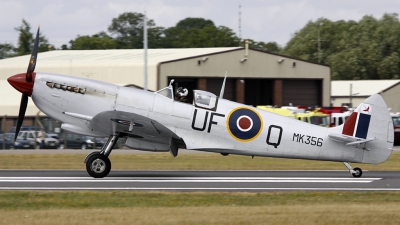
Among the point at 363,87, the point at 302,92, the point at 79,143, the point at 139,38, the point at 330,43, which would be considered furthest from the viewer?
the point at 139,38

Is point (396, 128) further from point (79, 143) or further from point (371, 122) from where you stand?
point (371, 122)

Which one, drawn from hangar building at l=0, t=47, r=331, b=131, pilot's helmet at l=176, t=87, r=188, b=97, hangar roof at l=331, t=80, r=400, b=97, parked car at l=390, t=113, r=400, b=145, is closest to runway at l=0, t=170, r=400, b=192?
pilot's helmet at l=176, t=87, r=188, b=97

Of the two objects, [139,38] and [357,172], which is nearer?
[357,172]

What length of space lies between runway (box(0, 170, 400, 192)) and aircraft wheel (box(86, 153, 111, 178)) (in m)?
0.20

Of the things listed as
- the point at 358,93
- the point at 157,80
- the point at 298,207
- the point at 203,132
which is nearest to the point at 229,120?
the point at 203,132

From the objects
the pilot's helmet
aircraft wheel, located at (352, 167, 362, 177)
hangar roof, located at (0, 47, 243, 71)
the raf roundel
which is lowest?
aircraft wheel, located at (352, 167, 362, 177)

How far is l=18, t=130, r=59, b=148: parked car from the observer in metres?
32.1

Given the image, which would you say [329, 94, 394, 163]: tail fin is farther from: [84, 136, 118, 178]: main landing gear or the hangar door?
the hangar door

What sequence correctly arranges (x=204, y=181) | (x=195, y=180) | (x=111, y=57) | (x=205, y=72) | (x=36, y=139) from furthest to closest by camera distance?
(x=111, y=57)
(x=205, y=72)
(x=36, y=139)
(x=195, y=180)
(x=204, y=181)

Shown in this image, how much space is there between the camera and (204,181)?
15141 mm

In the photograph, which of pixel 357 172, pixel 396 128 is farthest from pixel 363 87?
pixel 357 172

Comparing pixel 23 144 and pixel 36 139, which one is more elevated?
pixel 36 139

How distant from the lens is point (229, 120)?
1559cm

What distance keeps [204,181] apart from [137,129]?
198 cm
